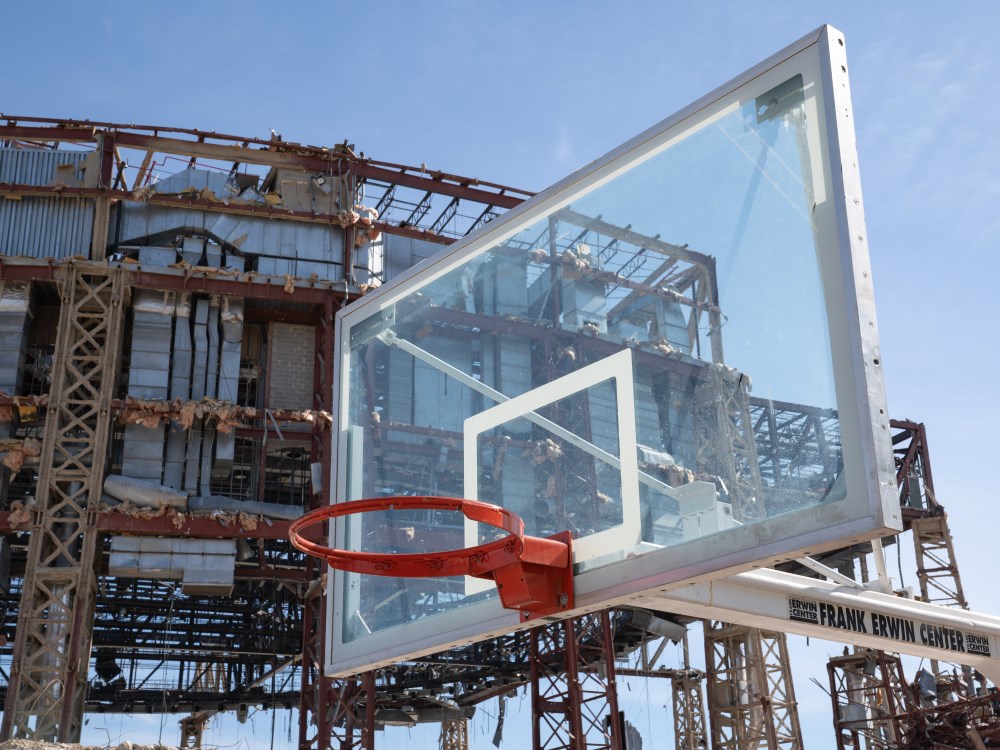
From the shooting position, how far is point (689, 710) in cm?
4503

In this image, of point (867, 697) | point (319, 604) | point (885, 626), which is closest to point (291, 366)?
point (319, 604)

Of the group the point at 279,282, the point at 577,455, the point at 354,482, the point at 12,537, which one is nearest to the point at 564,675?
the point at 279,282

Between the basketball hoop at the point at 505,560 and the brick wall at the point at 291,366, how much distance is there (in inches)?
985

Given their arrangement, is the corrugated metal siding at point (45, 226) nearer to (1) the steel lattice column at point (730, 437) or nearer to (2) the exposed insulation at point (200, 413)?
(2) the exposed insulation at point (200, 413)

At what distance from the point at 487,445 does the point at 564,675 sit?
24.9 m

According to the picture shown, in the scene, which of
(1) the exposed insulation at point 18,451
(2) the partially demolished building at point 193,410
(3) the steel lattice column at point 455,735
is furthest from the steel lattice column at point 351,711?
(3) the steel lattice column at point 455,735

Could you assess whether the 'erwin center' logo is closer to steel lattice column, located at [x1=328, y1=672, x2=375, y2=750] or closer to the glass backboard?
the glass backboard

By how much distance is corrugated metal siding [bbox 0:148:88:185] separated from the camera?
35.1 m

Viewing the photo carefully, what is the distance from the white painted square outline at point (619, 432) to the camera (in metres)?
9.11

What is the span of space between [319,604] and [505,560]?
2502 cm

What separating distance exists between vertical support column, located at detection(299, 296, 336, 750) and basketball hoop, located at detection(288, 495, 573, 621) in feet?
68.9

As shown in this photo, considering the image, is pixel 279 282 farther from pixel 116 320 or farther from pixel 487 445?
→ pixel 487 445

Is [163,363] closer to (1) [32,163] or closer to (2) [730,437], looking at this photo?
(1) [32,163]

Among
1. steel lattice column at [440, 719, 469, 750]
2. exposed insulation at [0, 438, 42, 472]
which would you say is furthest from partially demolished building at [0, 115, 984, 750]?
steel lattice column at [440, 719, 469, 750]
